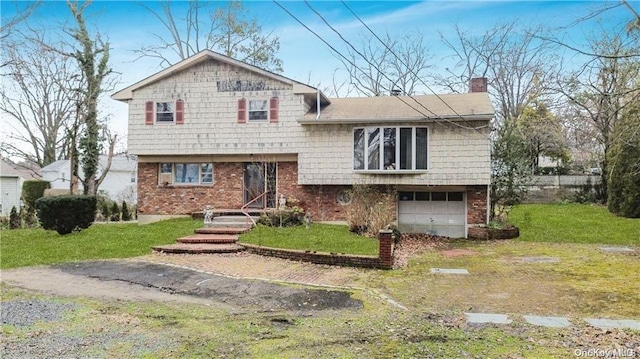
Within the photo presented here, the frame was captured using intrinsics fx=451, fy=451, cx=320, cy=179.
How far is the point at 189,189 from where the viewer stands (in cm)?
1803

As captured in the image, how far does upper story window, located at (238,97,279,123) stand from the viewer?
56.2ft

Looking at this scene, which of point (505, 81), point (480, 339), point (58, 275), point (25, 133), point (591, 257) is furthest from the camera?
point (505, 81)

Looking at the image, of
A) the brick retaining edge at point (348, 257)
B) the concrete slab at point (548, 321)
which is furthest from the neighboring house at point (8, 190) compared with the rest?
the concrete slab at point (548, 321)

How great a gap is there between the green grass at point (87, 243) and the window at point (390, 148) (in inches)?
250

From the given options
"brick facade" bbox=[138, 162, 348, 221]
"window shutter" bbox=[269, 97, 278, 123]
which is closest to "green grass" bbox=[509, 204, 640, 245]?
"brick facade" bbox=[138, 162, 348, 221]

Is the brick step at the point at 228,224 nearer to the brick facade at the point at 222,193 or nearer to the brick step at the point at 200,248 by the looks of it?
the brick facade at the point at 222,193

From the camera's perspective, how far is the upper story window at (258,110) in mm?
17125

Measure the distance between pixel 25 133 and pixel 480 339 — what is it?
112 ft

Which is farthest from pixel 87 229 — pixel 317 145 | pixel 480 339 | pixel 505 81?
pixel 505 81

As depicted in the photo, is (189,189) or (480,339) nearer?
(480,339)

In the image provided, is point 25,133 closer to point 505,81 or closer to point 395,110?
point 395,110

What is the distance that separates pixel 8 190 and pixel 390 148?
30.7 m

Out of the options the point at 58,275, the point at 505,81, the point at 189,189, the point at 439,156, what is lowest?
the point at 58,275

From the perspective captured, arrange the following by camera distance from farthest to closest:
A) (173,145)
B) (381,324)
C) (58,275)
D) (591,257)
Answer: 1. (173,145)
2. (591,257)
3. (58,275)
4. (381,324)
